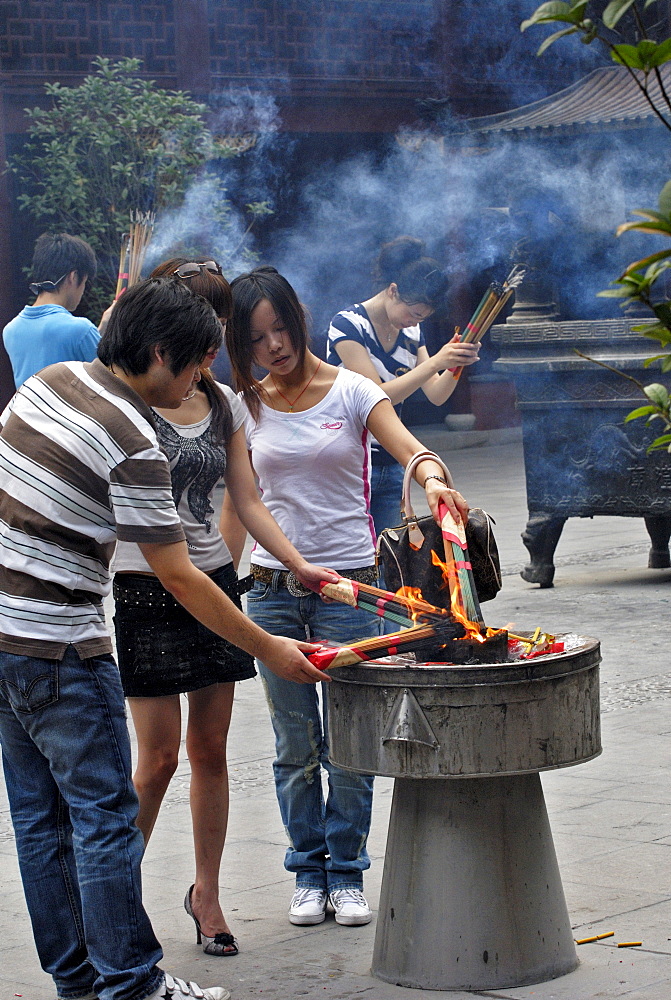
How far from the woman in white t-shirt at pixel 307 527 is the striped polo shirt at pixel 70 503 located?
0.76 metres

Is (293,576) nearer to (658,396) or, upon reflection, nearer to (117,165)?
(658,396)

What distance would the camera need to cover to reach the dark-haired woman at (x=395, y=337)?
4.62 meters

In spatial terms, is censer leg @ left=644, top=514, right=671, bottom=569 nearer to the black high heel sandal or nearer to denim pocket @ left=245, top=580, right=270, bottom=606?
denim pocket @ left=245, top=580, right=270, bottom=606

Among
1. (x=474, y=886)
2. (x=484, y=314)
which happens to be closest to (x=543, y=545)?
(x=484, y=314)

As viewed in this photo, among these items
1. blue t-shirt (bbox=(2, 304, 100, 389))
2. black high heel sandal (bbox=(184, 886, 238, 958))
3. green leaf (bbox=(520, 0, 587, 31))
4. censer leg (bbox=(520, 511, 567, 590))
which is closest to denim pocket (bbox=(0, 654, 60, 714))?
black high heel sandal (bbox=(184, 886, 238, 958))

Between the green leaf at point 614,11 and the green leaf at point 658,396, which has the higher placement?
the green leaf at point 614,11

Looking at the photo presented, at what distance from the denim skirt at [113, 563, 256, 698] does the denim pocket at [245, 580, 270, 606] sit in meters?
0.34

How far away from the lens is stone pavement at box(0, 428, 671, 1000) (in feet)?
10.5

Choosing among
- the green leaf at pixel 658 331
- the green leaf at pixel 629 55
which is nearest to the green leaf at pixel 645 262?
the green leaf at pixel 658 331

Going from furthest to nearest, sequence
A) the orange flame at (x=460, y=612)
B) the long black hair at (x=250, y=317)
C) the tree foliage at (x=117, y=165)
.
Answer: the tree foliage at (x=117, y=165) → the long black hair at (x=250, y=317) → the orange flame at (x=460, y=612)

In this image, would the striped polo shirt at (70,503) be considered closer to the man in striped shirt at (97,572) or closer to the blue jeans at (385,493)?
the man in striped shirt at (97,572)

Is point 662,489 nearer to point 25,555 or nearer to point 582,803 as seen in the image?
point 582,803

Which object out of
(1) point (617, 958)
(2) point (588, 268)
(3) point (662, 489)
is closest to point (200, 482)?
(1) point (617, 958)

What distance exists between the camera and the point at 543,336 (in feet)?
27.1
